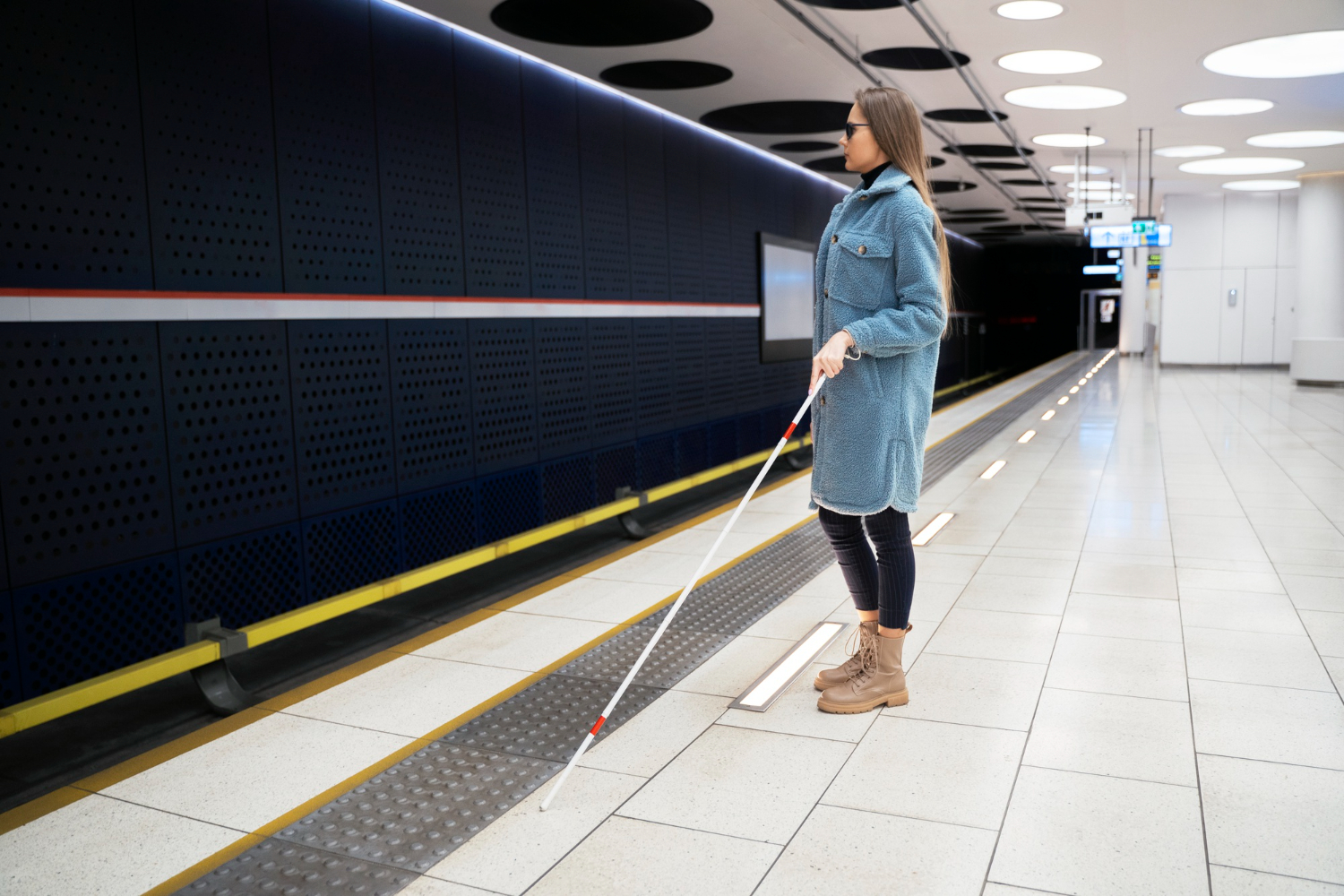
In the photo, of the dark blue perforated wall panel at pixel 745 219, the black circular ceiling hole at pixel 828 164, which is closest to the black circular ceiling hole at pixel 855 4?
the dark blue perforated wall panel at pixel 745 219

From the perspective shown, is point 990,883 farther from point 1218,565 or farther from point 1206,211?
point 1206,211

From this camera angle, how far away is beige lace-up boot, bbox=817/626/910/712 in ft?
9.52

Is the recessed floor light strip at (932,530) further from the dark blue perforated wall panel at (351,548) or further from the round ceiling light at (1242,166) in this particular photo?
the round ceiling light at (1242,166)

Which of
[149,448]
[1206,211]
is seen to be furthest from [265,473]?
[1206,211]

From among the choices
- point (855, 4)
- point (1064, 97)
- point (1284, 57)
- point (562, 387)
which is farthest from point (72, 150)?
point (1284, 57)

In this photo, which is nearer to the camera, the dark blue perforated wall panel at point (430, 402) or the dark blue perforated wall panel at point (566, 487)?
the dark blue perforated wall panel at point (430, 402)

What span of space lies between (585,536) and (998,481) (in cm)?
333

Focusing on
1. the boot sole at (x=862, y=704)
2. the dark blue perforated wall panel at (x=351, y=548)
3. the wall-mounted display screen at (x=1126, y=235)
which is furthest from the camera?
the wall-mounted display screen at (x=1126, y=235)

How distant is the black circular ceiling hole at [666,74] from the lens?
22.6 ft

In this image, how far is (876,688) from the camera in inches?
115

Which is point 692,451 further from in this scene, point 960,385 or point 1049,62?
point 960,385

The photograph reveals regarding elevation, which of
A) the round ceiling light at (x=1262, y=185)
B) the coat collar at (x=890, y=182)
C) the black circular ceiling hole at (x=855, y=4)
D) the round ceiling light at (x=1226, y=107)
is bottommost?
the coat collar at (x=890, y=182)

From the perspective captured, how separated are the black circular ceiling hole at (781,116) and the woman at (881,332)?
6.18m

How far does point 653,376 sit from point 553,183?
2.08m
